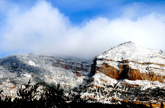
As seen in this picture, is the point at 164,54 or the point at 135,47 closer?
the point at 164,54

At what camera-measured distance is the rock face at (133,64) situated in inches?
3949

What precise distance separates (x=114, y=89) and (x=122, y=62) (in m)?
26.4

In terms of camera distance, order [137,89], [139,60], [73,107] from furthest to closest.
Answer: [139,60]
[137,89]
[73,107]

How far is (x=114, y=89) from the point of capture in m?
91.9

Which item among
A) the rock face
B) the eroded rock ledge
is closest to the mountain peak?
the rock face

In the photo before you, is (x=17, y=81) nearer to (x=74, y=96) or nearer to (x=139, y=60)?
(x=74, y=96)

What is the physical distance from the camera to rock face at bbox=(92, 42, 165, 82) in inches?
3949

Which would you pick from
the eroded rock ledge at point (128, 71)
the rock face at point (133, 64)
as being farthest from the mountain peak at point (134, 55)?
the eroded rock ledge at point (128, 71)

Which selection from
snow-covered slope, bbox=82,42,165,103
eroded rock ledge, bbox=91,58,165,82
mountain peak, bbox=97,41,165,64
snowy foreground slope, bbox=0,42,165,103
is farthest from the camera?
mountain peak, bbox=97,41,165,64

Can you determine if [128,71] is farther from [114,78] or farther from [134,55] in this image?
[134,55]

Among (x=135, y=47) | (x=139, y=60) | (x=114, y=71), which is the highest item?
(x=135, y=47)

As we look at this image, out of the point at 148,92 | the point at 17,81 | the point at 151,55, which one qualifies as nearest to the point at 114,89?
the point at 148,92

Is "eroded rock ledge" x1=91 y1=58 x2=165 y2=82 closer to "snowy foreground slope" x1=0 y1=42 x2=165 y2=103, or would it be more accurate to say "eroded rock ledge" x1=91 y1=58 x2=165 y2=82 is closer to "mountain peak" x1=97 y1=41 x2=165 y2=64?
"snowy foreground slope" x1=0 y1=42 x2=165 y2=103

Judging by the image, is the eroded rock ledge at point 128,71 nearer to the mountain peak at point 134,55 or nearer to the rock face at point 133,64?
the rock face at point 133,64
